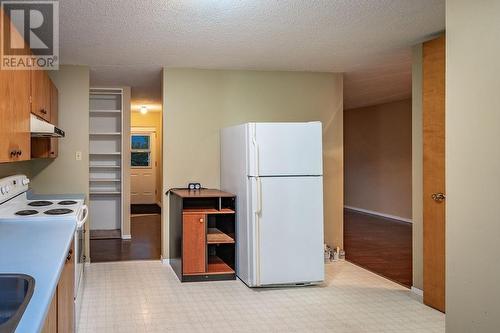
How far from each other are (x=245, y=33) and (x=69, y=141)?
8.43ft

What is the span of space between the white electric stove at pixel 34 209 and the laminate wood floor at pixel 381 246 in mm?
3036

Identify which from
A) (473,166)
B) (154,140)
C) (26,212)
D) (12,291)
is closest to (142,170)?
(154,140)

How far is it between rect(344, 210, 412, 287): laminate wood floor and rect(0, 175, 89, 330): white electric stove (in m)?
3.04

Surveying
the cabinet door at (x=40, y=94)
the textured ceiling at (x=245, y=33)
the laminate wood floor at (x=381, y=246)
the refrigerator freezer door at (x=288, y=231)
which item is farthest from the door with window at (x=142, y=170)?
the refrigerator freezer door at (x=288, y=231)

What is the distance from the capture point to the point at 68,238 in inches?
99.5

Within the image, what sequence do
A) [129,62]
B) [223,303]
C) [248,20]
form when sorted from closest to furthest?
[248,20] < [223,303] < [129,62]

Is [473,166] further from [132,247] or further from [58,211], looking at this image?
[132,247]

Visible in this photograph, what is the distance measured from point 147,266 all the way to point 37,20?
9.71 feet

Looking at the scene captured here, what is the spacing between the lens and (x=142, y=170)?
40.0 feet

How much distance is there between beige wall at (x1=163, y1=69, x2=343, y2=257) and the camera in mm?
5570

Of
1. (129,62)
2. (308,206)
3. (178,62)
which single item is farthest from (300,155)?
(129,62)

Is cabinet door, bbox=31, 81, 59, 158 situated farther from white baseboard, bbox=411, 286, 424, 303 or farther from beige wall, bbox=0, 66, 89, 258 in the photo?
white baseboard, bbox=411, 286, 424, 303

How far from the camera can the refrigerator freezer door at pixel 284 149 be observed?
4.40 meters

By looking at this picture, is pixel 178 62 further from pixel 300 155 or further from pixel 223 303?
pixel 223 303
